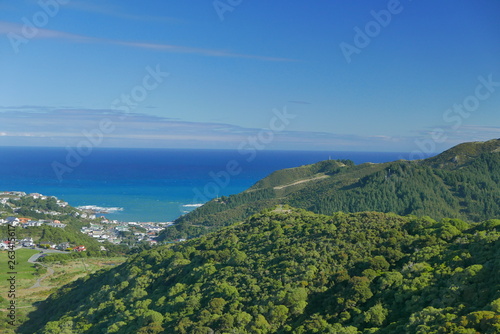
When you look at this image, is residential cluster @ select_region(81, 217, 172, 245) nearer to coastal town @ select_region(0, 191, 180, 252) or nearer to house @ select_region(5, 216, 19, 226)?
coastal town @ select_region(0, 191, 180, 252)

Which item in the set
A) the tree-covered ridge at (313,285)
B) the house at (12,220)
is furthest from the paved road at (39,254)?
the tree-covered ridge at (313,285)

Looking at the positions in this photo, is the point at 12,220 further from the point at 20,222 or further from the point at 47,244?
the point at 47,244

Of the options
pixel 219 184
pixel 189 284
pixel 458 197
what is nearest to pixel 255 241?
pixel 189 284

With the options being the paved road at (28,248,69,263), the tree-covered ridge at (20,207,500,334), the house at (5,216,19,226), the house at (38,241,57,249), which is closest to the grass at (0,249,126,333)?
the paved road at (28,248,69,263)

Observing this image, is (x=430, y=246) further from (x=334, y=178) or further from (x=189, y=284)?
(x=334, y=178)

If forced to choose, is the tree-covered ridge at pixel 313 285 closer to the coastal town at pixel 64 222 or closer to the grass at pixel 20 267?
the grass at pixel 20 267
